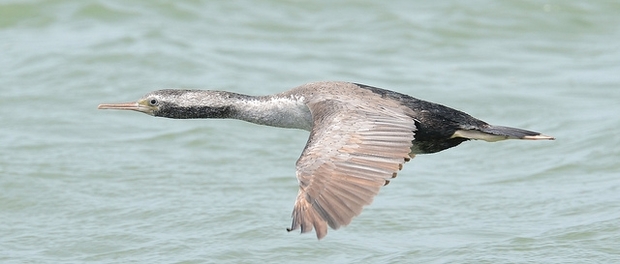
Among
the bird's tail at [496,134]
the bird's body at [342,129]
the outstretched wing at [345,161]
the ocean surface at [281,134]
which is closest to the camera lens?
the outstretched wing at [345,161]

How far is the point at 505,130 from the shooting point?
8.67 m

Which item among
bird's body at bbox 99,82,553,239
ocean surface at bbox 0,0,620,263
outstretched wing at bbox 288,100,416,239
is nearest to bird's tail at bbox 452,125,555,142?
bird's body at bbox 99,82,553,239

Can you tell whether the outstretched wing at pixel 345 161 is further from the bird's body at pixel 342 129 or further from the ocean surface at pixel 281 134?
the ocean surface at pixel 281 134

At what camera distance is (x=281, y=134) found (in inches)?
497

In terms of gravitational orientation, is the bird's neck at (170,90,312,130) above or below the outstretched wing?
above

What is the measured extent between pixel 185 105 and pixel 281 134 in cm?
362

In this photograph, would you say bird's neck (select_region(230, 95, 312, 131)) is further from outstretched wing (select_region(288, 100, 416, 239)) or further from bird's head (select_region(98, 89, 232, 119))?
outstretched wing (select_region(288, 100, 416, 239))

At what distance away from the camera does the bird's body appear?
22.5 feet

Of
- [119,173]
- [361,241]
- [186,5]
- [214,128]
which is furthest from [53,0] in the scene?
[361,241]

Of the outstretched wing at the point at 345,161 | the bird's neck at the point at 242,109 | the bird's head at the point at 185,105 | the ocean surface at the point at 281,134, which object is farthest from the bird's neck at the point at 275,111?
the ocean surface at the point at 281,134

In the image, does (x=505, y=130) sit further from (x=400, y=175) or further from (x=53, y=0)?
(x=53, y=0)

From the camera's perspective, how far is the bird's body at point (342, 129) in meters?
6.86

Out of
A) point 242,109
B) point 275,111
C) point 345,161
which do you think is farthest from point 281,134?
point 345,161

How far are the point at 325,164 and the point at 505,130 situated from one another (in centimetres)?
200
